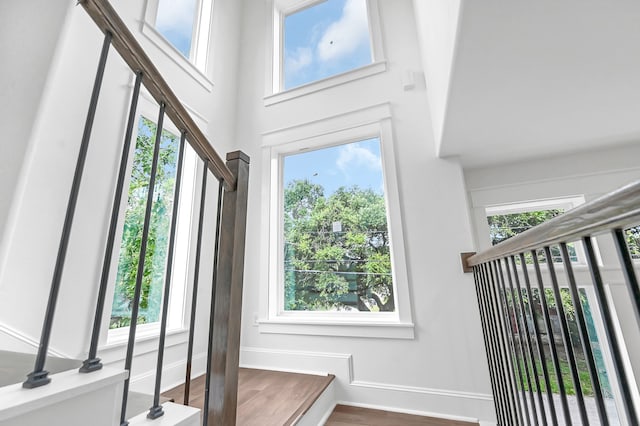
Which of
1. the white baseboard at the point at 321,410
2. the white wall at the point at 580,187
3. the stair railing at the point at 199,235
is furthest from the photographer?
the white wall at the point at 580,187

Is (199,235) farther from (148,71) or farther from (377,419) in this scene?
(377,419)

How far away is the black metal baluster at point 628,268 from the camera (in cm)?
44

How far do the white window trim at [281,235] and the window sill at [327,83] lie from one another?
1.26 feet

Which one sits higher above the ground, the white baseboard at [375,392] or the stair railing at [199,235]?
the stair railing at [199,235]

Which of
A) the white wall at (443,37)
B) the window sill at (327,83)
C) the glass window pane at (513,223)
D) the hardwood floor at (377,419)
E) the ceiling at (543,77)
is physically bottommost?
the hardwood floor at (377,419)

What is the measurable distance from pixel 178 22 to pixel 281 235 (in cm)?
231

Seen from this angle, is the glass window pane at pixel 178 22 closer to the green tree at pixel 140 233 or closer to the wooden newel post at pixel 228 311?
the green tree at pixel 140 233

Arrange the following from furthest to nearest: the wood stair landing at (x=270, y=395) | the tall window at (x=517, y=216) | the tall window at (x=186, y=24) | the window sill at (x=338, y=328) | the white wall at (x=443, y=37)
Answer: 1. the tall window at (x=186, y=24)
2. the tall window at (x=517, y=216)
3. the window sill at (x=338, y=328)
4. the wood stair landing at (x=270, y=395)
5. the white wall at (x=443, y=37)

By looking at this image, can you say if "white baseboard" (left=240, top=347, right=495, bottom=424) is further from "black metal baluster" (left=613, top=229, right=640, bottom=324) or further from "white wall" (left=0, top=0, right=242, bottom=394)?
"black metal baluster" (left=613, top=229, right=640, bottom=324)

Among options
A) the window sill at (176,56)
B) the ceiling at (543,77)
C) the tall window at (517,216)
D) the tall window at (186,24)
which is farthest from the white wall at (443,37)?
the tall window at (186,24)

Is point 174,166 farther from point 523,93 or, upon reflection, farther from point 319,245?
point 523,93

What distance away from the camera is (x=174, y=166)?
2.31 m

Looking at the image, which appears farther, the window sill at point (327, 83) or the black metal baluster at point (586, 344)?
the window sill at point (327, 83)

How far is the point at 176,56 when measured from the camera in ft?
8.05
